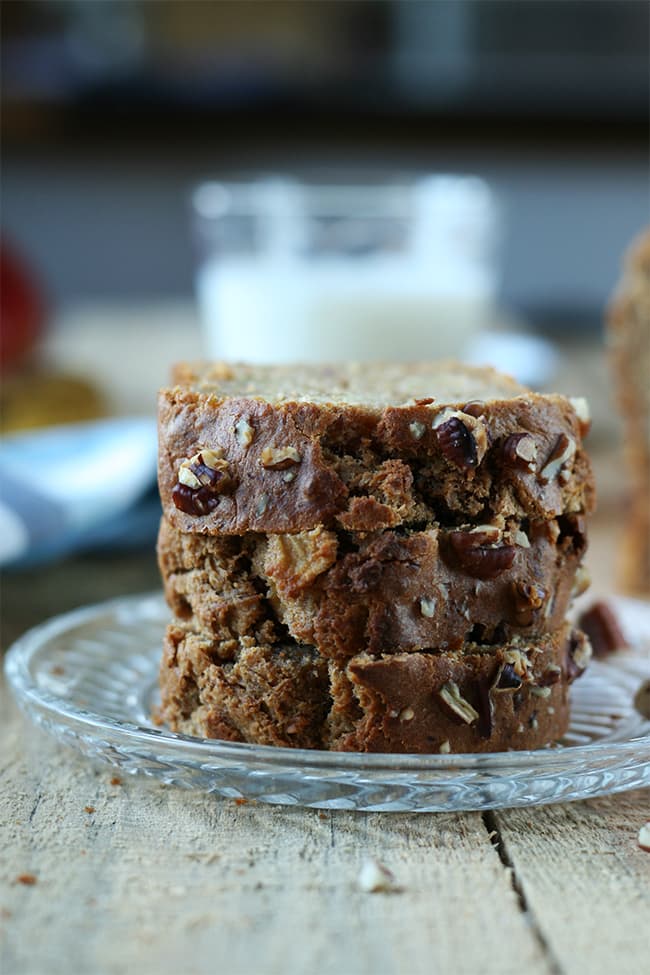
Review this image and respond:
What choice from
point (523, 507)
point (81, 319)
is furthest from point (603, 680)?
point (81, 319)

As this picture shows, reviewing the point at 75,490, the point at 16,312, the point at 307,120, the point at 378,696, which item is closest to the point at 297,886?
the point at 378,696

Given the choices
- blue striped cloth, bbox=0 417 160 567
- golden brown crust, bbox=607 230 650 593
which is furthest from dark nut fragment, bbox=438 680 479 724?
golden brown crust, bbox=607 230 650 593

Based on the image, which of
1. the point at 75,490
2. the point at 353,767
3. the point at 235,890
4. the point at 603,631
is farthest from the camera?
the point at 75,490

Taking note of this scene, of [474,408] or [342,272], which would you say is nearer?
[474,408]

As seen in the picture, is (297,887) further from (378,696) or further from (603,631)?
(603,631)

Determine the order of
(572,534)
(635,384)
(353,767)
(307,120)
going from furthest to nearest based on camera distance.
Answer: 1. (307,120)
2. (635,384)
3. (572,534)
4. (353,767)

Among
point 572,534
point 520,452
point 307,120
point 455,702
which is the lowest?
point 455,702

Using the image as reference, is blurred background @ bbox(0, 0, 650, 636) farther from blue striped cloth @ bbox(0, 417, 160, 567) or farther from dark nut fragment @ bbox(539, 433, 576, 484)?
dark nut fragment @ bbox(539, 433, 576, 484)

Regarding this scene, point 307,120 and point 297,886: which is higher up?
point 307,120

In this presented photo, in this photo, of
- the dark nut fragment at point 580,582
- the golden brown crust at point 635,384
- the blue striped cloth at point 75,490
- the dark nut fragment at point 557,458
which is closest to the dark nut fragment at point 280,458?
the dark nut fragment at point 557,458
